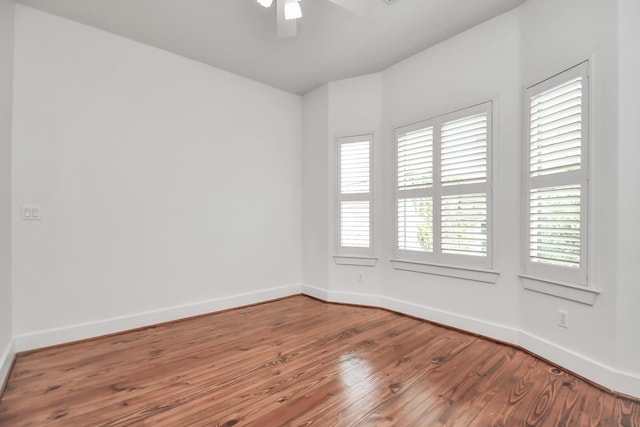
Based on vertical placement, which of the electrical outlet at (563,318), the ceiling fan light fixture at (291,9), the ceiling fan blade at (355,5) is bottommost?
the electrical outlet at (563,318)

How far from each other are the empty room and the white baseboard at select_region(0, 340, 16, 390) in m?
0.02

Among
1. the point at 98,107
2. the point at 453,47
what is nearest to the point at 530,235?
the point at 453,47

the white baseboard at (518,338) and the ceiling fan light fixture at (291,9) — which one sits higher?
the ceiling fan light fixture at (291,9)

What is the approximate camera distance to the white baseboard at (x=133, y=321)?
8.39ft

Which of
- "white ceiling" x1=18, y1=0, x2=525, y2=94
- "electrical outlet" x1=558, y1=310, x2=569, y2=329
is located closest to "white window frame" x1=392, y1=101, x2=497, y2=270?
"electrical outlet" x1=558, y1=310, x2=569, y2=329

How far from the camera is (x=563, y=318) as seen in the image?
2.25 meters

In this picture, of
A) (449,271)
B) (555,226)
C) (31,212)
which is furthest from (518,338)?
(31,212)

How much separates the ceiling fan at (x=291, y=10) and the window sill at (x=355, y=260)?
2.56 metres

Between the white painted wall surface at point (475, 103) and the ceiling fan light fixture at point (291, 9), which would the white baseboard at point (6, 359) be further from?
the white painted wall surface at point (475, 103)

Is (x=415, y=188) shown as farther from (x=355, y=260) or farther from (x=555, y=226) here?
(x=555, y=226)

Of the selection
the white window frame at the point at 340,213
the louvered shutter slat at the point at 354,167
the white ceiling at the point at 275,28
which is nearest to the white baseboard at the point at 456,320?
the white window frame at the point at 340,213

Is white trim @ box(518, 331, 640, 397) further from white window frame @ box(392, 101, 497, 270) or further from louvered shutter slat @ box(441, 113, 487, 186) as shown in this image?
louvered shutter slat @ box(441, 113, 487, 186)

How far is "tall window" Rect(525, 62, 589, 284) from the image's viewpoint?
6.93ft

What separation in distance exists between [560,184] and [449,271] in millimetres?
1234
